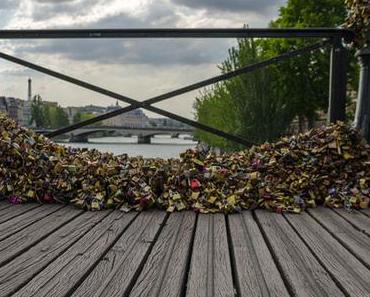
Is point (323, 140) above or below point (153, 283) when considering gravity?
above

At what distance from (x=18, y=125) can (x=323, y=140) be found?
7.21 ft

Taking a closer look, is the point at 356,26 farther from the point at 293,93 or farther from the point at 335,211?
the point at 293,93

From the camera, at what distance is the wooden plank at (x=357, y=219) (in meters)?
2.29

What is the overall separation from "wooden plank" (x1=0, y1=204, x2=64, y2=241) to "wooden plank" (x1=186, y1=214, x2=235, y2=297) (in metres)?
0.85

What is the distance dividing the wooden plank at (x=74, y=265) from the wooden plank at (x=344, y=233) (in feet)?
3.32

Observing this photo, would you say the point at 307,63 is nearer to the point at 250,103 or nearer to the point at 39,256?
the point at 250,103

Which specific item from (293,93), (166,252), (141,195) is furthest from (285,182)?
(293,93)

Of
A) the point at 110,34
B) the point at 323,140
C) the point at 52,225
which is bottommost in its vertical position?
the point at 52,225

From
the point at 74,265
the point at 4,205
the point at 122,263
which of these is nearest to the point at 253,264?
the point at 122,263

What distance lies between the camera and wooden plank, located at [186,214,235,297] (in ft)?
4.85

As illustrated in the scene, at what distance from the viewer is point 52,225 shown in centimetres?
229

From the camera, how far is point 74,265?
1679mm

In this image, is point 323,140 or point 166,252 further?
point 323,140

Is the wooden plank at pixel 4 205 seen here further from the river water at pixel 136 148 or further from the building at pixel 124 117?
the building at pixel 124 117
